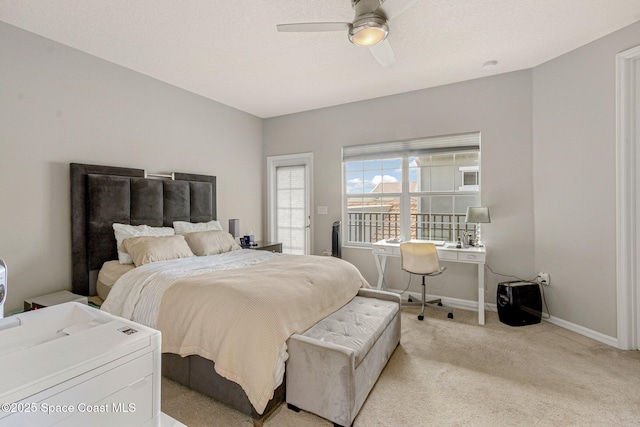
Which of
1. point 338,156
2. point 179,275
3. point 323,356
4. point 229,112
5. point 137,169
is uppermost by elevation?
point 229,112

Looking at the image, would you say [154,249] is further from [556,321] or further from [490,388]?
[556,321]

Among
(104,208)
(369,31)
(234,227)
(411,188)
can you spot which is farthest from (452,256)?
(104,208)

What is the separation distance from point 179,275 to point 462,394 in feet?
7.20

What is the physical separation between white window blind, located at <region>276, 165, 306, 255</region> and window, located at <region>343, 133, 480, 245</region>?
2.54ft

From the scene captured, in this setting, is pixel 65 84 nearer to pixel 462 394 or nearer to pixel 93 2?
pixel 93 2

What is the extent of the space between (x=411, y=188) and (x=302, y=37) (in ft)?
7.85

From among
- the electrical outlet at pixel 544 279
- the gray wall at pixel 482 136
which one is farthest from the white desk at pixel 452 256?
the electrical outlet at pixel 544 279

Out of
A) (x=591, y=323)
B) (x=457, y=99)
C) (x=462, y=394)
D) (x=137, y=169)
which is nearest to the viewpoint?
(x=462, y=394)

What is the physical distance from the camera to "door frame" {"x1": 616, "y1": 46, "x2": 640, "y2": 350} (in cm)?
261

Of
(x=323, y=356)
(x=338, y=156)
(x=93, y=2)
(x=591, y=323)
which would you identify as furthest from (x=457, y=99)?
(x=93, y=2)

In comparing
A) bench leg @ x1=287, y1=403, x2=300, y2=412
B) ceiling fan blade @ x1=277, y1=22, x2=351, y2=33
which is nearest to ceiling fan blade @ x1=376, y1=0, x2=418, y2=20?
ceiling fan blade @ x1=277, y1=22, x2=351, y2=33

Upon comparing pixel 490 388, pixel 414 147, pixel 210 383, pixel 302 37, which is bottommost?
Result: pixel 490 388

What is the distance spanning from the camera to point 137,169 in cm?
333

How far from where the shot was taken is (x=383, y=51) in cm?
240
